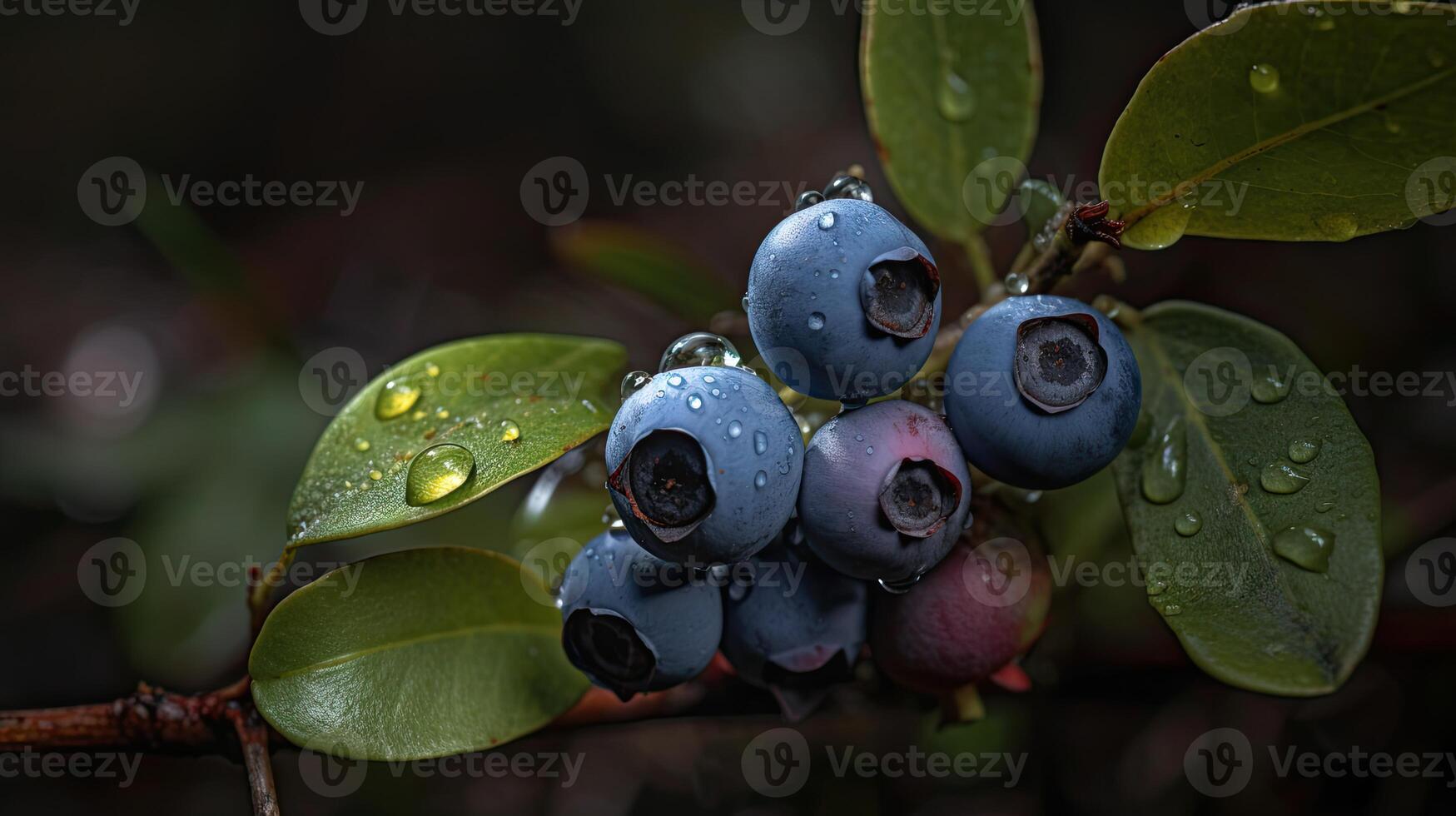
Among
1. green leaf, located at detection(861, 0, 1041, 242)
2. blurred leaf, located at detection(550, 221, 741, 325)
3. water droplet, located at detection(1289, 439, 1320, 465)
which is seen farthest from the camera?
blurred leaf, located at detection(550, 221, 741, 325)

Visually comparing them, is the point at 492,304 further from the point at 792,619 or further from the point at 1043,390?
the point at 1043,390

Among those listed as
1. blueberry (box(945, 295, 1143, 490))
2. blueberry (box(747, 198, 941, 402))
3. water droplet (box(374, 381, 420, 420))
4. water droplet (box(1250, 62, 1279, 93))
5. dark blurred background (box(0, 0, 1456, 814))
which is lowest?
dark blurred background (box(0, 0, 1456, 814))

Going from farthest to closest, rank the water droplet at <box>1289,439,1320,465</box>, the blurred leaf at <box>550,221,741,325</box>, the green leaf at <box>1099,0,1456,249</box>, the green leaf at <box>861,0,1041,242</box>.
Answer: the blurred leaf at <box>550,221,741,325</box> < the green leaf at <box>861,0,1041,242</box> < the water droplet at <box>1289,439,1320,465</box> < the green leaf at <box>1099,0,1456,249</box>

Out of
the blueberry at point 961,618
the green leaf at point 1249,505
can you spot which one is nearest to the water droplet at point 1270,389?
the green leaf at point 1249,505

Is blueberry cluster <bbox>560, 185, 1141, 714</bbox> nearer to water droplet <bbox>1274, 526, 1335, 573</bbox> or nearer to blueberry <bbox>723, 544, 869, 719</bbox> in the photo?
blueberry <bbox>723, 544, 869, 719</bbox>

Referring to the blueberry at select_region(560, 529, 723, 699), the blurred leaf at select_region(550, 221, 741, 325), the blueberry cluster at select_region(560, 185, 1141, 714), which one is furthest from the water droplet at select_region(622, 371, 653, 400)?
the blurred leaf at select_region(550, 221, 741, 325)

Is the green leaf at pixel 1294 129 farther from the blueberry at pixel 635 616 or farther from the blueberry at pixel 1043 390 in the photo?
the blueberry at pixel 635 616

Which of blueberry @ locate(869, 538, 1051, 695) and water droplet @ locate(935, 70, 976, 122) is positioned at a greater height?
water droplet @ locate(935, 70, 976, 122)
